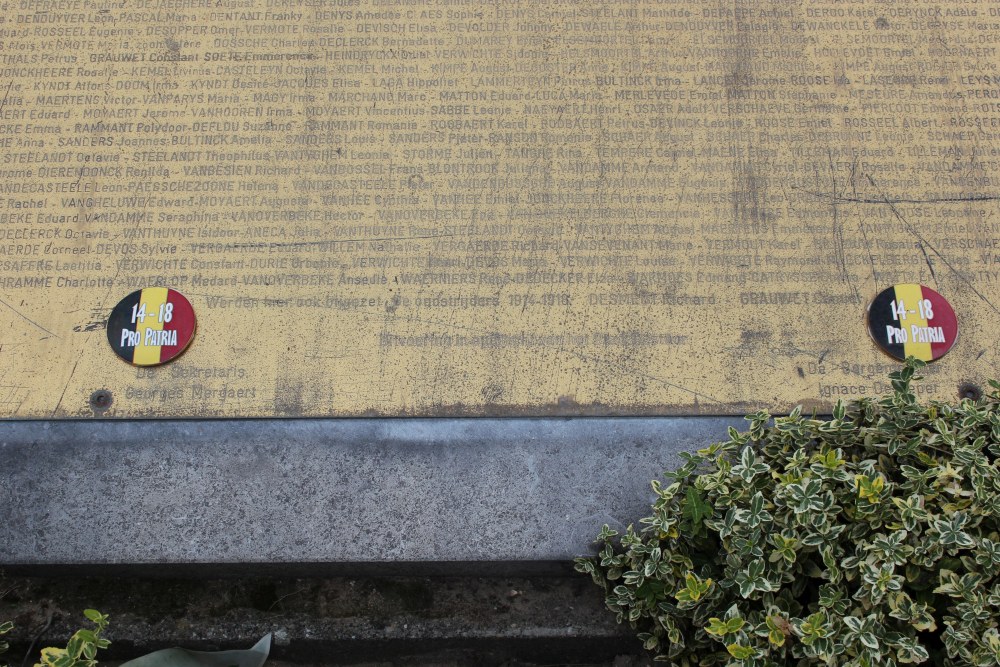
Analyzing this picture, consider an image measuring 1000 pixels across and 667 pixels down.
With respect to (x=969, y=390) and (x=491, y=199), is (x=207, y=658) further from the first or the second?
(x=969, y=390)

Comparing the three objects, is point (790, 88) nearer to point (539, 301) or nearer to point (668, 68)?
point (668, 68)

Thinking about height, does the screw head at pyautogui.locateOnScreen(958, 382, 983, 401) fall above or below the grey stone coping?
above

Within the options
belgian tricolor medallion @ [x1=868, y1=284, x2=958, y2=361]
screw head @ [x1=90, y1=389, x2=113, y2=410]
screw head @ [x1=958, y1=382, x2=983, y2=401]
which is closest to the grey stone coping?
screw head @ [x1=90, y1=389, x2=113, y2=410]

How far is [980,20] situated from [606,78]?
166 centimetres

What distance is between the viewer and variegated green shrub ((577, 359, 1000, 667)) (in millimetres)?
1949

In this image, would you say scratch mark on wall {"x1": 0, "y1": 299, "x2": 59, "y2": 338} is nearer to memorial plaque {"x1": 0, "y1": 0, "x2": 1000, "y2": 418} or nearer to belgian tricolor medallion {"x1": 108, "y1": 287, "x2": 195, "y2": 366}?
memorial plaque {"x1": 0, "y1": 0, "x2": 1000, "y2": 418}

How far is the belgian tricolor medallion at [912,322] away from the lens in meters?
2.81

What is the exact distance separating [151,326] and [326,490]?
0.95 m

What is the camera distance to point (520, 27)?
3.10m

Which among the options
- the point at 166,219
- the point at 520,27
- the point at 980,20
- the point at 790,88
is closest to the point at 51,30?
the point at 166,219

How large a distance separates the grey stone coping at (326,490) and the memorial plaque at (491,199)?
0.10 meters

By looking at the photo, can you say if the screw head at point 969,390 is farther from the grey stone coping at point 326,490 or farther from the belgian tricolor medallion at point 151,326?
the belgian tricolor medallion at point 151,326

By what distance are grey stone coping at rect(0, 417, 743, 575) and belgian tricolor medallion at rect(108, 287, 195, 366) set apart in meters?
0.27

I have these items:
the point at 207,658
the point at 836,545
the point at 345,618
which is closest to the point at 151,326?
the point at 207,658
